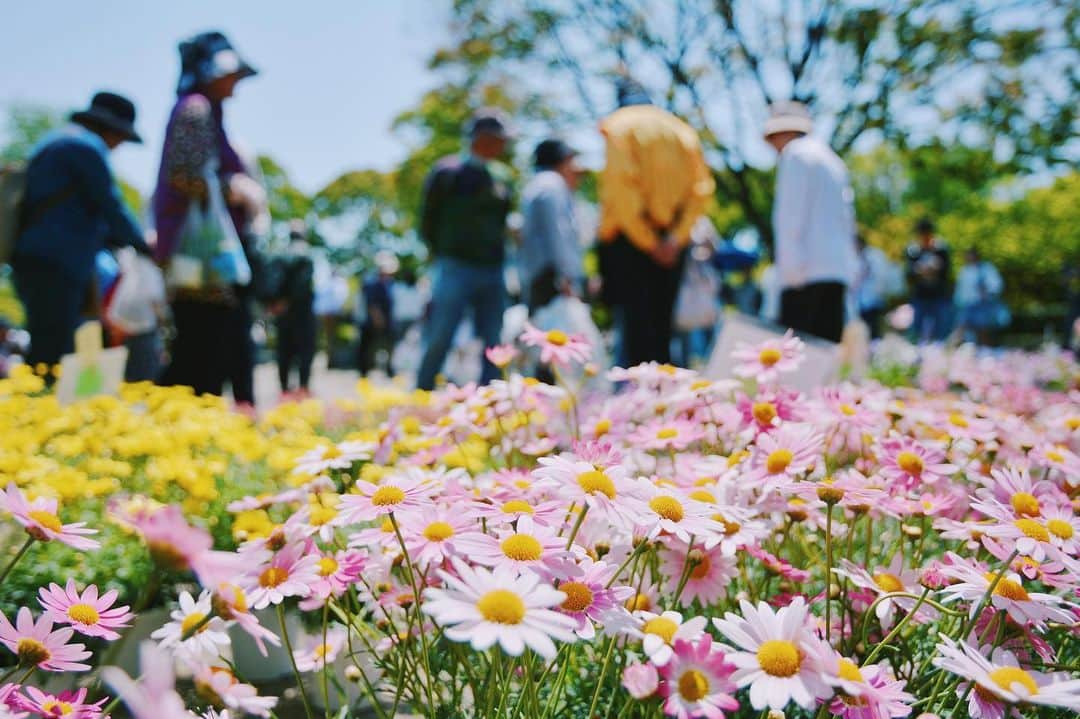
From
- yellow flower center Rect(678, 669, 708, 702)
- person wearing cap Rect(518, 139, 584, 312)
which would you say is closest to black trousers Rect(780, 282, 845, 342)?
person wearing cap Rect(518, 139, 584, 312)

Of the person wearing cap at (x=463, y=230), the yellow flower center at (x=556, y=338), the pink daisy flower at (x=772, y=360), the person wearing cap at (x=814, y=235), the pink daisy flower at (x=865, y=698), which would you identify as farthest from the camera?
the person wearing cap at (x=463, y=230)

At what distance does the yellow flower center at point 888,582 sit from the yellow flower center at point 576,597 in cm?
49

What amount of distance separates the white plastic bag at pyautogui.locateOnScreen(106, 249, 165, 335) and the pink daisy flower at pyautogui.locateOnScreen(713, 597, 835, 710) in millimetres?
4408

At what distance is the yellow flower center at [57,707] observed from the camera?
0.84 metres

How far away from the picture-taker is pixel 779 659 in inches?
29.9

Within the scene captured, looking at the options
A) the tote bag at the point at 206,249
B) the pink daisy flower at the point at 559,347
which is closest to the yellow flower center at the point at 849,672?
the pink daisy flower at the point at 559,347

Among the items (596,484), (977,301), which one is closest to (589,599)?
(596,484)

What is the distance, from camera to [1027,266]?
2045 centimetres

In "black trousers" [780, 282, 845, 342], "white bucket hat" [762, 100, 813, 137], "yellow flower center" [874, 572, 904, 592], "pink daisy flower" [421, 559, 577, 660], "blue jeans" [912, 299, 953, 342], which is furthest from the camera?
"blue jeans" [912, 299, 953, 342]

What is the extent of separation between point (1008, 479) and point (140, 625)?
168 cm

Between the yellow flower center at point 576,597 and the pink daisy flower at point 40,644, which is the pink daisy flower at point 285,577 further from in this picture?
the yellow flower center at point 576,597

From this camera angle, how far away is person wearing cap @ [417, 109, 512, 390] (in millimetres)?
4660

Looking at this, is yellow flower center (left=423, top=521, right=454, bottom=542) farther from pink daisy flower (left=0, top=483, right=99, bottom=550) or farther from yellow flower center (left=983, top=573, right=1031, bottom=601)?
yellow flower center (left=983, top=573, right=1031, bottom=601)

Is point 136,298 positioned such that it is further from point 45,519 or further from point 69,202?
point 45,519
